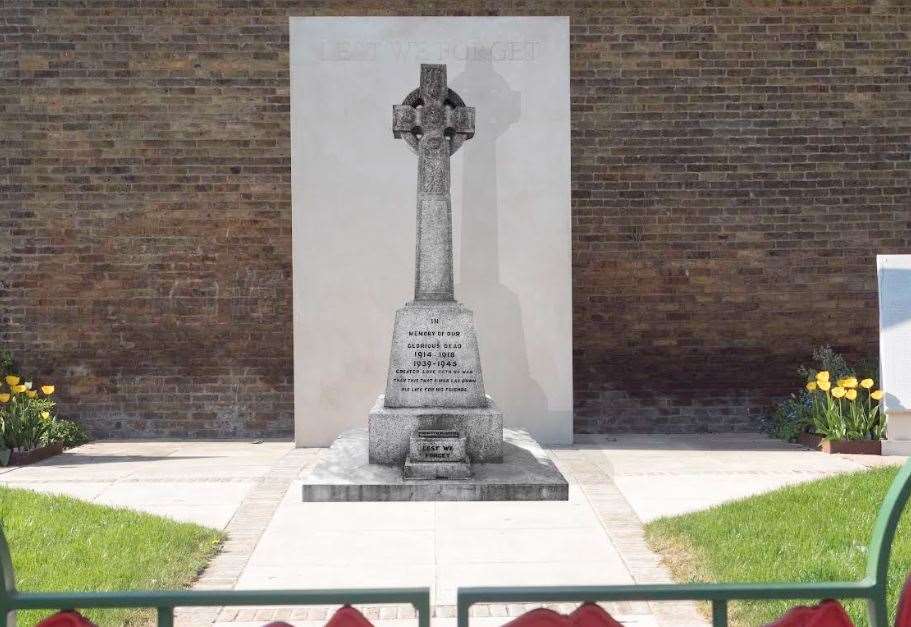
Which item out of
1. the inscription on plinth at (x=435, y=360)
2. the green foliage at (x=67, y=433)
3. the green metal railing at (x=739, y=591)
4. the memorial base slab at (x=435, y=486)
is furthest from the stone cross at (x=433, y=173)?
the green metal railing at (x=739, y=591)

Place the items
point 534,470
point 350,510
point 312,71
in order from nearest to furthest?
point 350,510, point 534,470, point 312,71

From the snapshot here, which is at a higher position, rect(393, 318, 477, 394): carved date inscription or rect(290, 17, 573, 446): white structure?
rect(290, 17, 573, 446): white structure

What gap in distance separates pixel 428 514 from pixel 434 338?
1783 mm

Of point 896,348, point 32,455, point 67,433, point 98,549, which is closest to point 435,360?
point 98,549

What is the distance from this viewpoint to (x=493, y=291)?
10445mm

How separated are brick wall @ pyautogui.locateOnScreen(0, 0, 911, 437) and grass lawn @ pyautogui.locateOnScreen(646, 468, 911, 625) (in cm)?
408

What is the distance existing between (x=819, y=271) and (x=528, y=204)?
316 centimetres

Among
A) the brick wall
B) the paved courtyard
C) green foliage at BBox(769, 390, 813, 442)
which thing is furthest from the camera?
the brick wall

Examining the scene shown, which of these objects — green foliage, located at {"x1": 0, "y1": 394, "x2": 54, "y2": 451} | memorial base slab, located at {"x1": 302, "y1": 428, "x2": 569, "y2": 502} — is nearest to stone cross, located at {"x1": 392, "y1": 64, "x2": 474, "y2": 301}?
memorial base slab, located at {"x1": 302, "y1": 428, "x2": 569, "y2": 502}

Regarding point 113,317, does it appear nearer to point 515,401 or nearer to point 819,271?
point 515,401

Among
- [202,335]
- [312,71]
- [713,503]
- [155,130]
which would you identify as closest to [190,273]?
[202,335]

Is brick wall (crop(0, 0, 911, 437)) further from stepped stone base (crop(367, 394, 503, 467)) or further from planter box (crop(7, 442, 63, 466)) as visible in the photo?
stepped stone base (crop(367, 394, 503, 467))

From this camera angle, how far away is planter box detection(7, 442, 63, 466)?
9055 mm

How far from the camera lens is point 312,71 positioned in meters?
10.4
